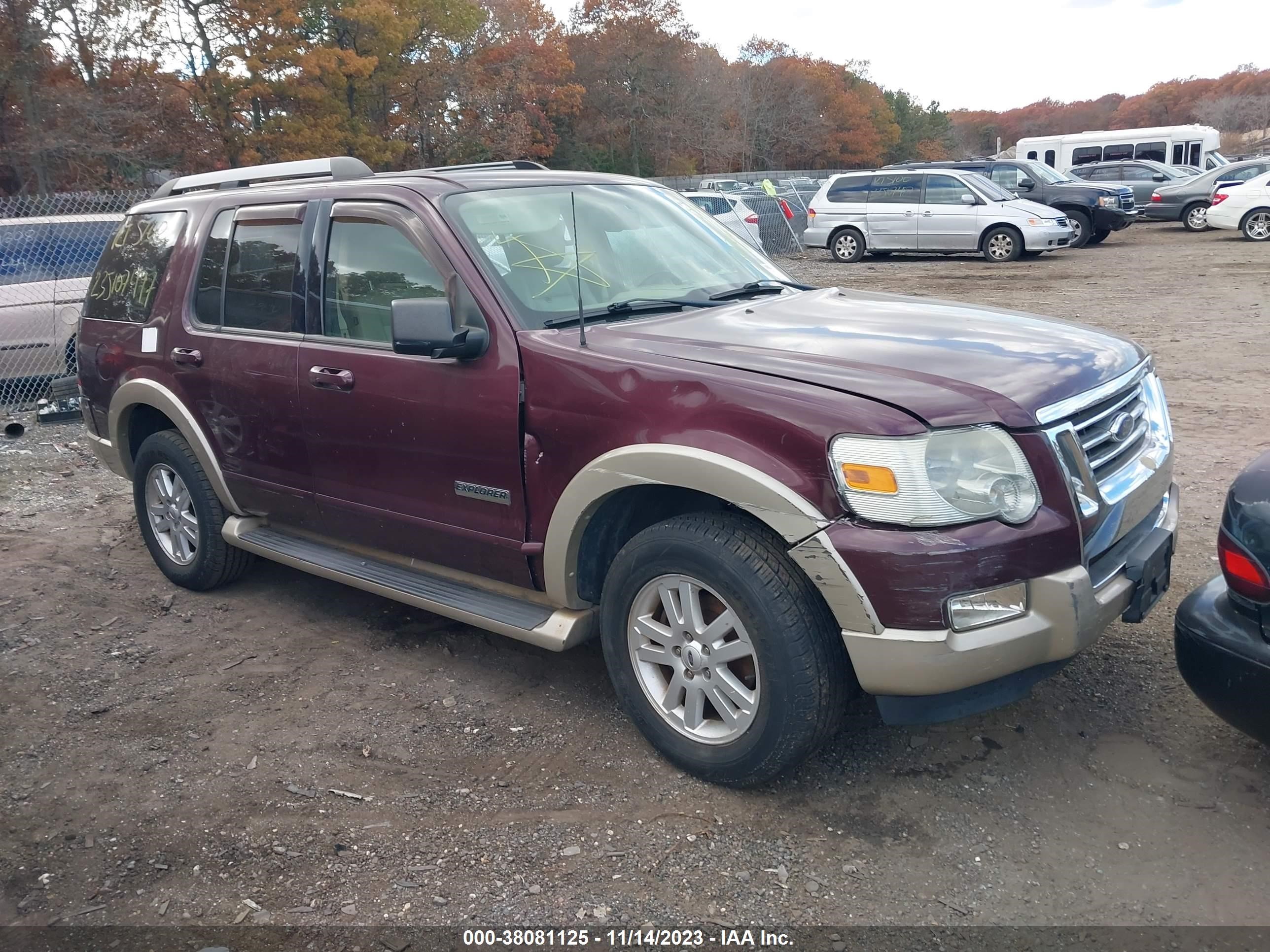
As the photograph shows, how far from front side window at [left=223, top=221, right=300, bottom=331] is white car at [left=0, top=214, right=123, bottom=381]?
17.0 ft

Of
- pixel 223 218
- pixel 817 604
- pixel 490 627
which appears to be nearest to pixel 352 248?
pixel 223 218

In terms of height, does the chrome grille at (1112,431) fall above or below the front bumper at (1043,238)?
above

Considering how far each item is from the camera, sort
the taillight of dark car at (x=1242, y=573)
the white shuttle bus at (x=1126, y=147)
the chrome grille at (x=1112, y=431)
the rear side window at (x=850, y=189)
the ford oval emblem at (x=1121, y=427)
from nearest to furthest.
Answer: the taillight of dark car at (x=1242, y=573)
the chrome grille at (x=1112, y=431)
the ford oval emblem at (x=1121, y=427)
the rear side window at (x=850, y=189)
the white shuttle bus at (x=1126, y=147)

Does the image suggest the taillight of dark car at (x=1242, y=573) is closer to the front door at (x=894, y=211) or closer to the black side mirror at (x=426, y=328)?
the black side mirror at (x=426, y=328)

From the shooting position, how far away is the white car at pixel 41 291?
9.30 m

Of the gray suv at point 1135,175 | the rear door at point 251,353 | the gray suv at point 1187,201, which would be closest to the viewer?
the rear door at point 251,353

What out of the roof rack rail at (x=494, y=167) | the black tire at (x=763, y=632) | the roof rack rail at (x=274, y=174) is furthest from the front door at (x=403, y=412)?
the black tire at (x=763, y=632)

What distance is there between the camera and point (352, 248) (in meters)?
4.28

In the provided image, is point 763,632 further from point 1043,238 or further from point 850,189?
point 850,189

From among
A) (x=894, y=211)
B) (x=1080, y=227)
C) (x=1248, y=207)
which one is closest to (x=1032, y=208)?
(x=894, y=211)

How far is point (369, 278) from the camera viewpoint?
13.9 ft

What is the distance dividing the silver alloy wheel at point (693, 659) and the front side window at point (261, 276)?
2.09 m

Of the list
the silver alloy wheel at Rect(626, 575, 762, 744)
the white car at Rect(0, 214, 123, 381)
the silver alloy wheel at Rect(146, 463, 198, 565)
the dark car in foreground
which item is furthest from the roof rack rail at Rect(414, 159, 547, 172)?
the white car at Rect(0, 214, 123, 381)

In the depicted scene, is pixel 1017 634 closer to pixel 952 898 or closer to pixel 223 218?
pixel 952 898
